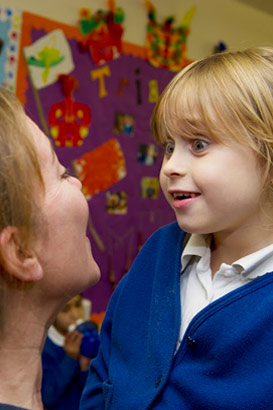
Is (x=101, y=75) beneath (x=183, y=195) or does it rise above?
beneath

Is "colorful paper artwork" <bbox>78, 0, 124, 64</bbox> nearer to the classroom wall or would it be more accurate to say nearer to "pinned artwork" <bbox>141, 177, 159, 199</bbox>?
the classroom wall

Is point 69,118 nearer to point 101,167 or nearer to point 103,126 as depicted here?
point 103,126

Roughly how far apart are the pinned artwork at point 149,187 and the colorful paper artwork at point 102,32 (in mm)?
726

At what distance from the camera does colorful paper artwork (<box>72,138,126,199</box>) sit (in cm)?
253

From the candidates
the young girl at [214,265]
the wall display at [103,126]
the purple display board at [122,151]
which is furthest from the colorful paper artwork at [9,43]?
the young girl at [214,265]

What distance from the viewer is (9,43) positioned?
2.26 m

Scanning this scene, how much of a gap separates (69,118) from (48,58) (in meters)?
0.31

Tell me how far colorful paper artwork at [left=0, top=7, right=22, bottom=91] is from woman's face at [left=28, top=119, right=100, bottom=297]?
1651 mm

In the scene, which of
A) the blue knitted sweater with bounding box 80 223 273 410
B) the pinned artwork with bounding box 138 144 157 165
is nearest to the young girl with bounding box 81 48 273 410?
the blue knitted sweater with bounding box 80 223 273 410

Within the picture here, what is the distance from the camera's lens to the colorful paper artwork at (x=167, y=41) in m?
2.75

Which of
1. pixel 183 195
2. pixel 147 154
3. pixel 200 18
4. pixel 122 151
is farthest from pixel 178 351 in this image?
pixel 200 18

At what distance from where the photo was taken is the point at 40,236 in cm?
71

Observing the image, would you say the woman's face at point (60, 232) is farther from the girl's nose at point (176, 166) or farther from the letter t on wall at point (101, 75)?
the letter t on wall at point (101, 75)

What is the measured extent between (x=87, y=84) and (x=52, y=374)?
1464 mm
